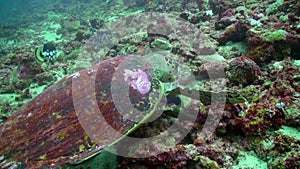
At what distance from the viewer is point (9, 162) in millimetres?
2945

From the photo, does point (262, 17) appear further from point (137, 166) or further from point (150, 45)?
point (137, 166)

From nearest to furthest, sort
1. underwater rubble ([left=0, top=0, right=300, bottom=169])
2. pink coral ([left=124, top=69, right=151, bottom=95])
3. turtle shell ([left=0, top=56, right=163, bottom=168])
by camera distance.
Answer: turtle shell ([left=0, top=56, right=163, bottom=168]), underwater rubble ([left=0, top=0, right=300, bottom=169]), pink coral ([left=124, top=69, right=151, bottom=95])

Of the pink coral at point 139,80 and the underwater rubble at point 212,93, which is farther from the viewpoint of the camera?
the pink coral at point 139,80

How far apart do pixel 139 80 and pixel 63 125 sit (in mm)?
1314

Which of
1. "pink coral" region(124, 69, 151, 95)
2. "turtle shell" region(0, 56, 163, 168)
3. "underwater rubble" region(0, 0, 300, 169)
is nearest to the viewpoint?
"turtle shell" region(0, 56, 163, 168)

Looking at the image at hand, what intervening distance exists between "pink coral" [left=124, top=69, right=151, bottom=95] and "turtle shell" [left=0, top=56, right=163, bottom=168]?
79mm

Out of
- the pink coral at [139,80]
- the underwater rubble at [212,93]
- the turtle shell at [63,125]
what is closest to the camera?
the turtle shell at [63,125]

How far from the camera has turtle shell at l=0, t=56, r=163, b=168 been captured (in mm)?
2994

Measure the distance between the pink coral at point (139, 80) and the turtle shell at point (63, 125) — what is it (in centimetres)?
8

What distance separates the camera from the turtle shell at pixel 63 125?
9.82ft

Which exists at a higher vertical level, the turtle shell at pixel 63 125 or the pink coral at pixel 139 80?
the pink coral at pixel 139 80

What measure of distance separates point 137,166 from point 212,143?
1216mm

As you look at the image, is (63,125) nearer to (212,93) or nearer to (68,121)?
(68,121)

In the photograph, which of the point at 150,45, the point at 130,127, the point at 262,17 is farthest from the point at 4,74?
the point at 262,17
